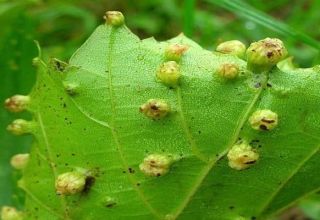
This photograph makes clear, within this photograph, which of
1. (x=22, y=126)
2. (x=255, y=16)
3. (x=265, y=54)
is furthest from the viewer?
(x=255, y=16)

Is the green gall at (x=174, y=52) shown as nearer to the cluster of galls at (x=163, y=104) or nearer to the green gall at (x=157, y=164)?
the cluster of galls at (x=163, y=104)

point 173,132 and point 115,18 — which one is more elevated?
point 115,18

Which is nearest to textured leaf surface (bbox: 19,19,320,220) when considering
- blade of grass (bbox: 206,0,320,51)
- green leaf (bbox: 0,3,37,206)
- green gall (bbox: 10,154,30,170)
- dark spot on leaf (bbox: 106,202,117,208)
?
dark spot on leaf (bbox: 106,202,117,208)

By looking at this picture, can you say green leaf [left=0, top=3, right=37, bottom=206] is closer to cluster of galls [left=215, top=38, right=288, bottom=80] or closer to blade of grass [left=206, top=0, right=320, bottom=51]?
blade of grass [left=206, top=0, right=320, bottom=51]

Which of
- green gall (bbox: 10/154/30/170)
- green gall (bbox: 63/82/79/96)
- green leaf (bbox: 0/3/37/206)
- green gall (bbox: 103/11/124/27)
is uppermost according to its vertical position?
green leaf (bbox: 0/3/37/206)

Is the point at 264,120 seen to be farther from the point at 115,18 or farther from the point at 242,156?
the point at 115,18

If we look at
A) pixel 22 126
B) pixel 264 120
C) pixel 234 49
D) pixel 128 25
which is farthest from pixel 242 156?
pixel 128 25
